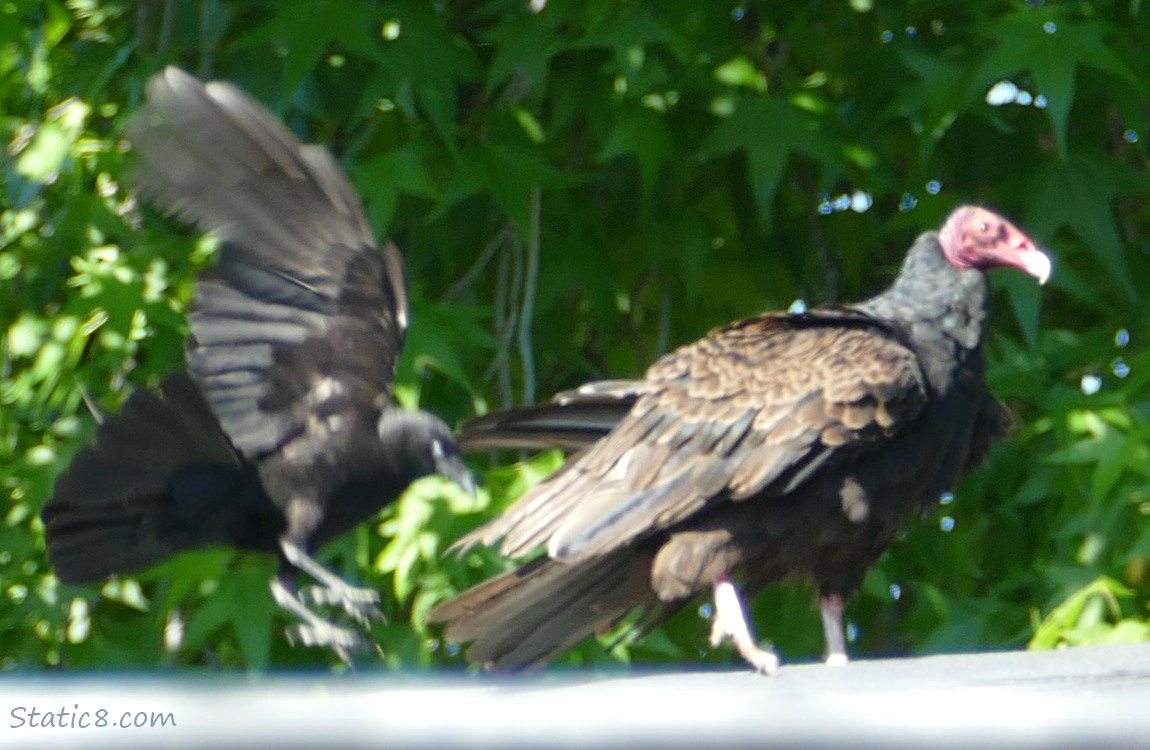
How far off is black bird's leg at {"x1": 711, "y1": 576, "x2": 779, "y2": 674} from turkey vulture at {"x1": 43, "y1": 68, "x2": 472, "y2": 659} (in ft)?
1.58

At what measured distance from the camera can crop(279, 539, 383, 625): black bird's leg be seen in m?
2.78

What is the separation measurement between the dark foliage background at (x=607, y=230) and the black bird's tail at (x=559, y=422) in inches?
4.0

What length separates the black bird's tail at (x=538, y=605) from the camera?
2.84 m

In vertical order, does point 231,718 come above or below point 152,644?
above

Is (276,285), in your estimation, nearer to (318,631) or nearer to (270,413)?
(270,413)

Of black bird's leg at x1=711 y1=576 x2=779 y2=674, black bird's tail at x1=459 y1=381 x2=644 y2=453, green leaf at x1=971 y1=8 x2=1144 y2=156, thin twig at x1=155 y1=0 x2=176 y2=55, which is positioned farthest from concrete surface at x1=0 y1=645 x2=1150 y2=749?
thin twig at x1=155 y1=0 x2=176 y2=55

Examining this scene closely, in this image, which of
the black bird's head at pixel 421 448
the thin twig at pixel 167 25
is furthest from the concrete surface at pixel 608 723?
the thin twig at pixel 167 25

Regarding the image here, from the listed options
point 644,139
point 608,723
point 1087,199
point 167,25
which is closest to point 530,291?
point 644,139

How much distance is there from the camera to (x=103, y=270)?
126 inches

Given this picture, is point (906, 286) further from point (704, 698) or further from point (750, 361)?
point (704, 698)

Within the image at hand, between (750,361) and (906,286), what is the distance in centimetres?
39

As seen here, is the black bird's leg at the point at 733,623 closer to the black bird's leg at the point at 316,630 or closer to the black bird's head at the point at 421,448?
the black bird's head at the point at 421,448

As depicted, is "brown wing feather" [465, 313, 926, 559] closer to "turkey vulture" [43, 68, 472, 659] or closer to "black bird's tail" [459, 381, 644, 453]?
"black bird's tail" [459, 381, 644, 453]

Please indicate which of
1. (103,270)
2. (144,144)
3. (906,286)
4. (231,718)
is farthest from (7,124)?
(231,718)
